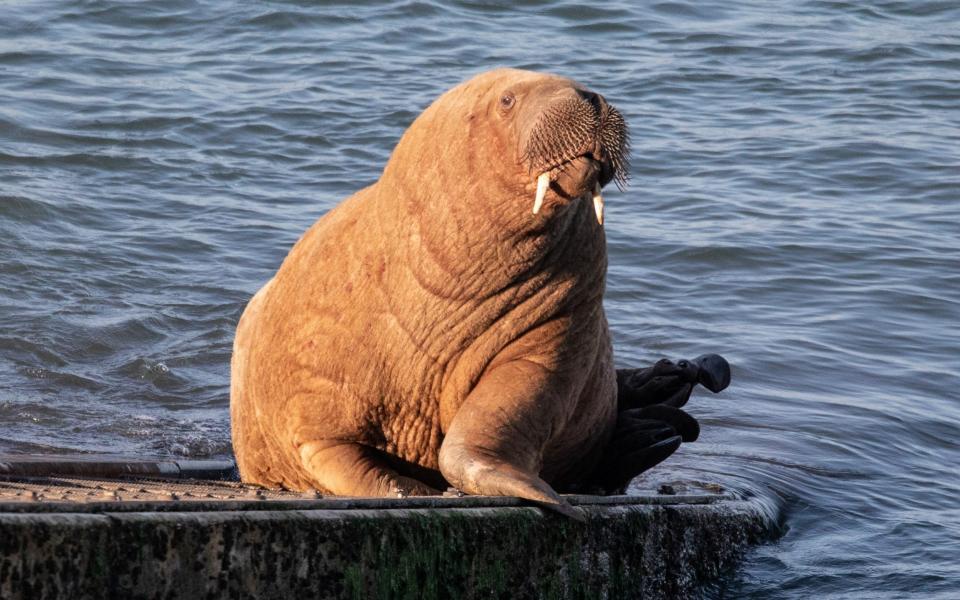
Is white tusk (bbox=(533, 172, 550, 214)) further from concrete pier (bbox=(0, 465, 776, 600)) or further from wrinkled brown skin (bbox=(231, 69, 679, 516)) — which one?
concrete pier (bbox=(0, 465, 776, 600))

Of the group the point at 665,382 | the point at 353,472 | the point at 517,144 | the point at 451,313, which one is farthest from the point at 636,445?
the point at 517,144

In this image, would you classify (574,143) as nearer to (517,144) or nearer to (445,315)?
(517,144)

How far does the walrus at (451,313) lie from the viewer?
4.60m

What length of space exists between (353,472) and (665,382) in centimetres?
151

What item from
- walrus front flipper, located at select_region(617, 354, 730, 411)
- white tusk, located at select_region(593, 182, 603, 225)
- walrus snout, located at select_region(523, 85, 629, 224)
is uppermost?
walrus snout, located at select_region(523, 85, 629, 224)

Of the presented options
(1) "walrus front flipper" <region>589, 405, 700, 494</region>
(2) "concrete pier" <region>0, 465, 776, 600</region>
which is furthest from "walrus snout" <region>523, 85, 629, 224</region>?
(1) "walrus front flipper" <region>589, 405, 700, 494</region>

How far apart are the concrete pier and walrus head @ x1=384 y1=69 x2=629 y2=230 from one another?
90 centimetres

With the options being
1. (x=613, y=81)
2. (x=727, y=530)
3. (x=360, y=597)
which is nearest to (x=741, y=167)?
(x=613, y=81)

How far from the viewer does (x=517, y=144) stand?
4516 mm

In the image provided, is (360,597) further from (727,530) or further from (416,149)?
(727,530)

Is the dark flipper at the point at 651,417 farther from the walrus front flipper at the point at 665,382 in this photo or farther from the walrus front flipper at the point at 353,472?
the walrus front flipper at the point at 353,472

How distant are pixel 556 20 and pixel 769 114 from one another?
4.09 metres

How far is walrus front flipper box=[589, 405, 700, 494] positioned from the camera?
208 inches

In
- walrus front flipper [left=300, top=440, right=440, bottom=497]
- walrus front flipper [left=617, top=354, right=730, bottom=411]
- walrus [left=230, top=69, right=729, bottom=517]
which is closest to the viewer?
walrus [left=230, top=69, right=729, bottom=517]
